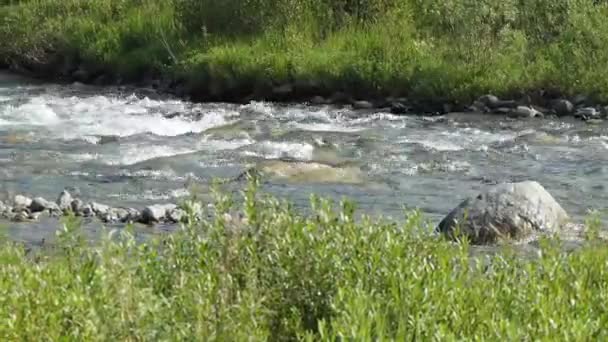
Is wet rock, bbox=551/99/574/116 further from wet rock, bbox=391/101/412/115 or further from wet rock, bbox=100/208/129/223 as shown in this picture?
wet rock, bbox=100/208/129/223

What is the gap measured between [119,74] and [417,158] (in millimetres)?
10995

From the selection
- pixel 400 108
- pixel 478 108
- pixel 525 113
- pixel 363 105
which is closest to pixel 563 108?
pixel 525 113

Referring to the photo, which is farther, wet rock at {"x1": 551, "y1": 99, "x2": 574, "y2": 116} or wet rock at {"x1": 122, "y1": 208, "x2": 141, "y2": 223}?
wet rock at {"x1": 551, "y1": 99, "x2": 574, "y2": 116}

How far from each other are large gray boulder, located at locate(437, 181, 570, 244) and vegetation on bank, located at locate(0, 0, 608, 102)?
320 inches

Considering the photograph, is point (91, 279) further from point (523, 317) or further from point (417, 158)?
point (417, 158)

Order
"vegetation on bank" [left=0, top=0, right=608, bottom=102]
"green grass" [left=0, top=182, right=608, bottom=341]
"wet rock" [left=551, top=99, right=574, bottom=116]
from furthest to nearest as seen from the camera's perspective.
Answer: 1. "vegetation on bank" [left=0, top=0, right=608, bottom=102]
2. "wet rock" [left=551, top=99, right=574, bottom=116]
3. "green grass" [left=0, top=182, right=608, bottom=341]

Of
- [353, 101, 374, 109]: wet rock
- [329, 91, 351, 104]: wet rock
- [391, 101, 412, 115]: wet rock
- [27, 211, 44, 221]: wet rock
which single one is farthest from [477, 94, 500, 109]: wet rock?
[27, 211, 44, 221]: wet rock

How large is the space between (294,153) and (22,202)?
4642mm

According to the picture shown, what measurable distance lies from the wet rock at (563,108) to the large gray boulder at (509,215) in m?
7.37

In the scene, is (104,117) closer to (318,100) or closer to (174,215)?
(318,100)

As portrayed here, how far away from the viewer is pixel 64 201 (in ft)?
44.4

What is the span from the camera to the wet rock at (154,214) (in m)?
12.8

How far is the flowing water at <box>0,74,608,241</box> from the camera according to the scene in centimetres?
1430

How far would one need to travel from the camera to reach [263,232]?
21.7 ft
